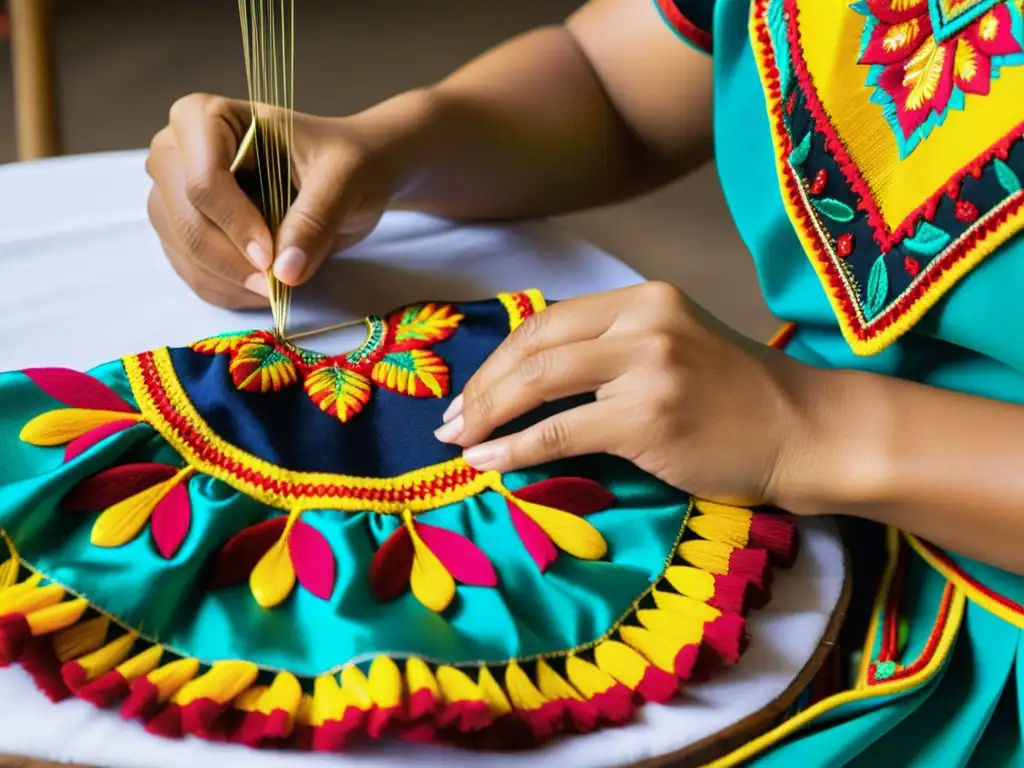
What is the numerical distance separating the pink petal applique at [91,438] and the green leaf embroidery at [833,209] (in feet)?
1.50

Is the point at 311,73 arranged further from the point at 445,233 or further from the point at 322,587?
the point at 322,587

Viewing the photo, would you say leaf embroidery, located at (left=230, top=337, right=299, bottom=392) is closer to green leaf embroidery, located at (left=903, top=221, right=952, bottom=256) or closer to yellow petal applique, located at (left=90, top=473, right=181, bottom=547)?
yellow petal applique, located at (left=90, top=473, right=181, bottom=547)

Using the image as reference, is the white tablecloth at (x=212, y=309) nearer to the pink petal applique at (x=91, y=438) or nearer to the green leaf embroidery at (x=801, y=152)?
the pink petal applique at (x=91, y=438)

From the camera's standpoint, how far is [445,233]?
3.12 ft

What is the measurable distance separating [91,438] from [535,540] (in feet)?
0.84

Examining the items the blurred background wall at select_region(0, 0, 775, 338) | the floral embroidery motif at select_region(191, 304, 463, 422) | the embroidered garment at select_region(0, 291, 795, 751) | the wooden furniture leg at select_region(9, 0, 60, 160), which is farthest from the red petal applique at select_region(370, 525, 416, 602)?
the blurred background wall at select_region(0, 0, 775, 338)

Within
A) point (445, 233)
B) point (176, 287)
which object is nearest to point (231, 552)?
point (176, 287)

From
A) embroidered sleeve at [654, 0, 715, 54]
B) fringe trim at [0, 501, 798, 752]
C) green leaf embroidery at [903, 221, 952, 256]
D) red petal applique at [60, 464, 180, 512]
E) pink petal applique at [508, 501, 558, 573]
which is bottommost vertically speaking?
fringe trim at [0, 501, 798, 752]

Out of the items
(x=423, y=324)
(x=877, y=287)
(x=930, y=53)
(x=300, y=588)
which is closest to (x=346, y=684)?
(x=300, y=588)

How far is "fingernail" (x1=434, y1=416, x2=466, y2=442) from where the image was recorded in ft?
2.11

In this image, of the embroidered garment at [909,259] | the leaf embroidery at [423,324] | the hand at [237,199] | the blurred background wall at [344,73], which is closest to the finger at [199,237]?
the hand at [237,199]

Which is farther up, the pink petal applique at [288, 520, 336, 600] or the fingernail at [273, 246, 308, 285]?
the fingernail at [273, 246, 308, 285]

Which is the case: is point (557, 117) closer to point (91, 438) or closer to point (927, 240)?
point (927, 240)

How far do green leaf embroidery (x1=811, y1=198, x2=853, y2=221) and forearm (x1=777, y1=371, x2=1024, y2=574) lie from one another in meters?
0.11
